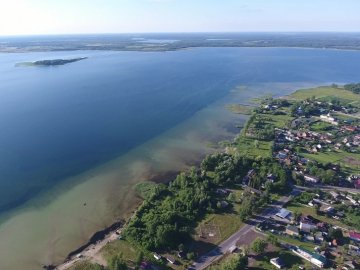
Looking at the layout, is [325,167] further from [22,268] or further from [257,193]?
[22,268]

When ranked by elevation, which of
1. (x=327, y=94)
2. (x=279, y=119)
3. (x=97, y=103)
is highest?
(x=327, y=94)

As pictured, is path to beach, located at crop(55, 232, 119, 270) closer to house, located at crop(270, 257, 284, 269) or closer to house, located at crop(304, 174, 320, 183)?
house, located at crop(270, 257, 284, 269)

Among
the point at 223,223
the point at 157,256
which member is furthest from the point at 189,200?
the point at 157,256

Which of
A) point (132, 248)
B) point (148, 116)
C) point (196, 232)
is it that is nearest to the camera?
point (132, 248)

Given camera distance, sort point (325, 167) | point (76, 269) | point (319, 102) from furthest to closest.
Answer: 1. point (319, 102)
2. point (325, 167)
3. point (76, 269)

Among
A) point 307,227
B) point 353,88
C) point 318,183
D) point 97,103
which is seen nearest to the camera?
point 307,227

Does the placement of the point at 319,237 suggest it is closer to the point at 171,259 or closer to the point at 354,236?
the point at 354,236

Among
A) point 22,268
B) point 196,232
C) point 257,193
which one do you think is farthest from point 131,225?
point 257,193
